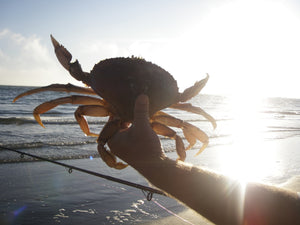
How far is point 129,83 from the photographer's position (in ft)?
7.42

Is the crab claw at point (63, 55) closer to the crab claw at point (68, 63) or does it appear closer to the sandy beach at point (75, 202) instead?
the crab claw at point (68, 63)

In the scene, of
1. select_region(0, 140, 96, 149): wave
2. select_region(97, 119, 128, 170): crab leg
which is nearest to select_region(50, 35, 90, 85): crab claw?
select_region(97, 119, 128, 170): crab leg

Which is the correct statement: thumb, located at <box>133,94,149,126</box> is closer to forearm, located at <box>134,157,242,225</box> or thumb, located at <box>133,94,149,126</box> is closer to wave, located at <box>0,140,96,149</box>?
forearm, located at <box>134,157,242,225</box>

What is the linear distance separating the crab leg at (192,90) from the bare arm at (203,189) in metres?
1.15

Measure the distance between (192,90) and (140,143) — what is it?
4.70ft

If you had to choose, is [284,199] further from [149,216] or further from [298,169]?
[298,169]

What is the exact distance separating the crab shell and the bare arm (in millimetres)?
565

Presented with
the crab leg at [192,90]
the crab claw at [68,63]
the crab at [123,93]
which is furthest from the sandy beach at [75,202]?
the crab claw at [68,63]

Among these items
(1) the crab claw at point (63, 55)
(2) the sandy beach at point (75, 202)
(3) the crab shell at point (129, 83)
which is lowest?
(2) the sandy beach at point (75, 202)

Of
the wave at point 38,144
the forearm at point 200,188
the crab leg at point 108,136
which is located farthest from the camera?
the wave at point 38,144

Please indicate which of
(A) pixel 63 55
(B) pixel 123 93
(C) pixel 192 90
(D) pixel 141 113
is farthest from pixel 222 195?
(A) pixel 63 55

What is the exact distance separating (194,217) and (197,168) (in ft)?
10.6

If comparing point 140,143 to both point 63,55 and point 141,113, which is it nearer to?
point 141,113

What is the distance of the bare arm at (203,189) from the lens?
1145 millimetres
